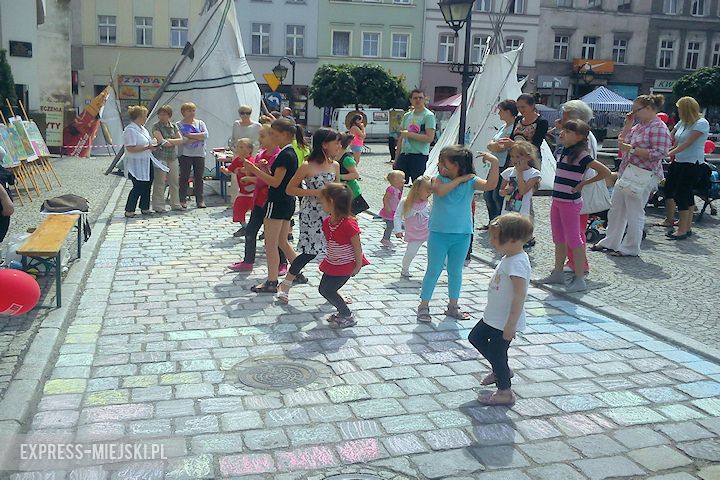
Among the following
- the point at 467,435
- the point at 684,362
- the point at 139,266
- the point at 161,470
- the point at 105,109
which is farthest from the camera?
the point at 105,109

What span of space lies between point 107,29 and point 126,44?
4.91ft

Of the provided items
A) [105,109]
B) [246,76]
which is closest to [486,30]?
[105,109]

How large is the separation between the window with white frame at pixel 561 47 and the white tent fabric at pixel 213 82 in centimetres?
3468

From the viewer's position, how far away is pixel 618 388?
15.4 ft

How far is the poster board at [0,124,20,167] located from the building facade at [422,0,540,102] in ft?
115

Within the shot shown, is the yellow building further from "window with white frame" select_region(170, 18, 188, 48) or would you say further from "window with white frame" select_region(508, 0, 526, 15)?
"window with white frame" select_region(508, 0, 526, 15)

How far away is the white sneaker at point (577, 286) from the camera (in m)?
7.02

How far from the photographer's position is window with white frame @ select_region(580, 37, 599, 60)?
45562 mm

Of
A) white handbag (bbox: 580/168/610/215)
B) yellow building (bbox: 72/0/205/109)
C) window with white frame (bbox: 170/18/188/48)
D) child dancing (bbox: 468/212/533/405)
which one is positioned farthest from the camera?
window with white frame (bbox: 170/18/188/48)

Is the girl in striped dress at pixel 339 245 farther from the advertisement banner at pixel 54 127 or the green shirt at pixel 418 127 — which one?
the advertisement banner at pixel 54 127

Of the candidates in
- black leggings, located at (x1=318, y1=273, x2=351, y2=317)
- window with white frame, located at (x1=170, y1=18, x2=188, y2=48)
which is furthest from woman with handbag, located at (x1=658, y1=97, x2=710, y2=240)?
window with white frame, located at (x1=170, y1=18, x2=188, y2=48)

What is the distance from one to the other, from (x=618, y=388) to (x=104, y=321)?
4020 mm

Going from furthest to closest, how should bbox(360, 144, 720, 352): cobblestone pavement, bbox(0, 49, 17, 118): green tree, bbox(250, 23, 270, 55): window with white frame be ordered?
bbox(250, 23, 270, 55): window with white frame → bbox(0, 49, 17, 118): green tree → bbox(360, 144, 720, 352): cobblestone pavement

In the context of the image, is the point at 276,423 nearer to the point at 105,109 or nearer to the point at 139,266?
the point at 139,266
